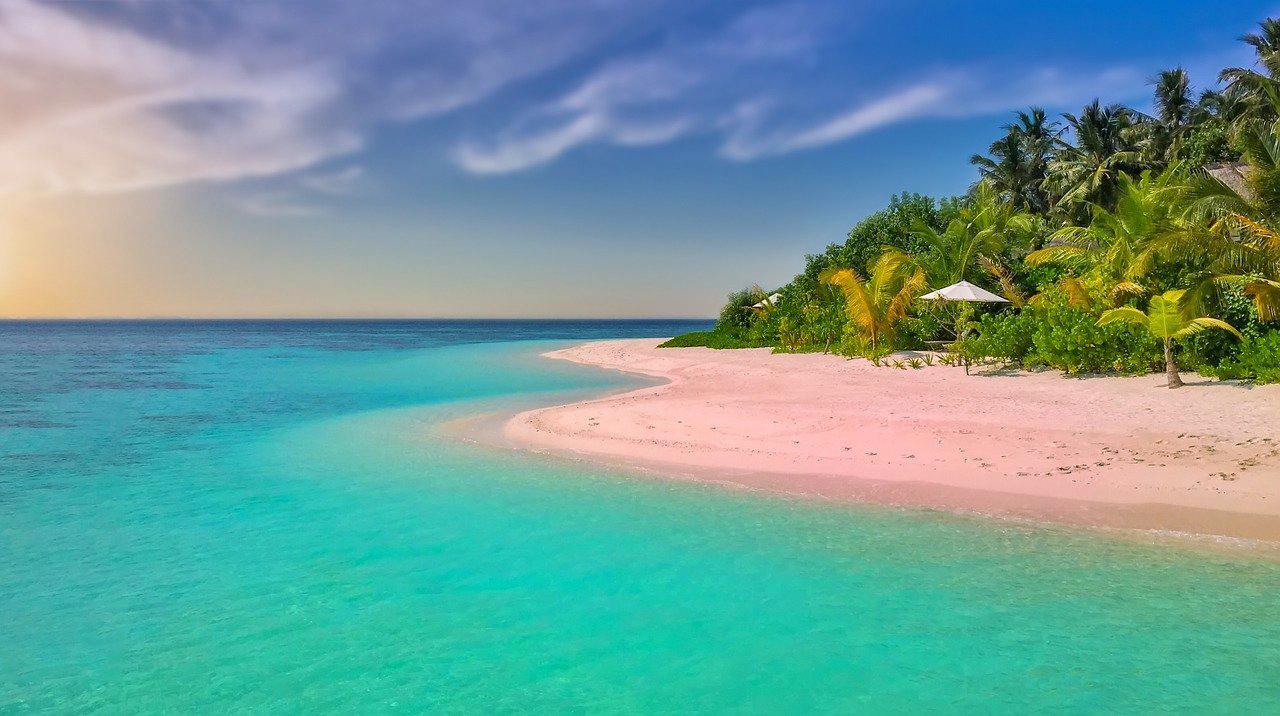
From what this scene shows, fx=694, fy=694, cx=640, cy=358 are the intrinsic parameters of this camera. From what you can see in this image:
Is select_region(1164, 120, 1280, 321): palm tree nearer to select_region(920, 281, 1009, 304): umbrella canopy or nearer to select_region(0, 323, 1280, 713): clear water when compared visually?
select_region(920, 281, 1009, 304): umbrella canopy

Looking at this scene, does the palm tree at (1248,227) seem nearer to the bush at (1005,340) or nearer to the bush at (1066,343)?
the bush at (1066,343)

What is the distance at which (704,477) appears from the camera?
9805mm

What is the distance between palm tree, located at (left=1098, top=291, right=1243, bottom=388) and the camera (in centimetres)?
1278

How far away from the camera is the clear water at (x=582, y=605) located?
14.9 ft

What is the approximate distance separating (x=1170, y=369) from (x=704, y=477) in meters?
9.52

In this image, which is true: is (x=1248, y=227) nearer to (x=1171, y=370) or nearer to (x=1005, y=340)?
(x=1171, y=370)

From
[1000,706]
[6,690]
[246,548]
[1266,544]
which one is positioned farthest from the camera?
[246,548]

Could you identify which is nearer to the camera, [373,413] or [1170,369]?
[1170,369]

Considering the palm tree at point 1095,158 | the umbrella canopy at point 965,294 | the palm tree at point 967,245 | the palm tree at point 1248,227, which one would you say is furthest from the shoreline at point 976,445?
the palm tree at point 1095,158

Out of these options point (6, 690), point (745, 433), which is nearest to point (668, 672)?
point (6, 690)

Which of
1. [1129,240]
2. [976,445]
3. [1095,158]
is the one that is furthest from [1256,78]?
[976,445]

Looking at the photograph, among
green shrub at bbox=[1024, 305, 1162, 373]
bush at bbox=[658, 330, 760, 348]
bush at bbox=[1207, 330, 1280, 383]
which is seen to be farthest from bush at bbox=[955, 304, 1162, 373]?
bush at bbox=[658, 330, 760, 348]

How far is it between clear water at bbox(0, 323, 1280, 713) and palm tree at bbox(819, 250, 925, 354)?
15.6 metres

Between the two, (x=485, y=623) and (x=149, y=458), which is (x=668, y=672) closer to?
(x=485, y=623)
